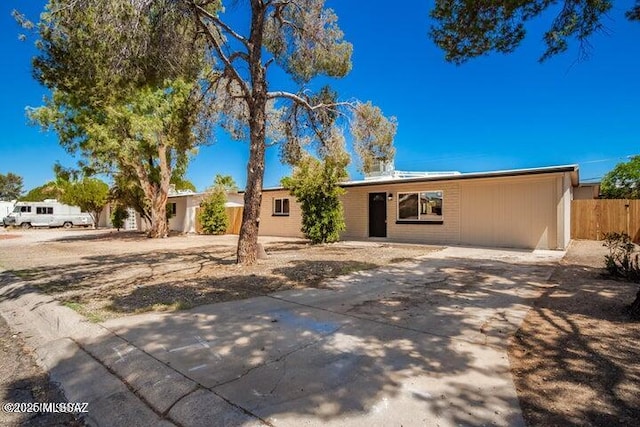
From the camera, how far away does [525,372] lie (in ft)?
9.36

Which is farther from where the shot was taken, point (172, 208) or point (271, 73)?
point (172, 208)

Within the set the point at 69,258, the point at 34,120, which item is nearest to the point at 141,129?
the point at 34,120

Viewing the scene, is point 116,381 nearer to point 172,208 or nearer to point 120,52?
point 120,52

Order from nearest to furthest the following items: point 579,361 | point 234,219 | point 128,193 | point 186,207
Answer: point 579,361 → point 128,193 → point 234,219 → point 186,207

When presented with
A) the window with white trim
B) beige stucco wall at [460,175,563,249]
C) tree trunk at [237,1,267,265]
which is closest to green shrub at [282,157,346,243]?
beige stucco wall at [460,175,563,249]

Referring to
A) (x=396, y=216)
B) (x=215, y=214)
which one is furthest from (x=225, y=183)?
(x=396, y=216)

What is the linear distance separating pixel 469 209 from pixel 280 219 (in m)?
9.48

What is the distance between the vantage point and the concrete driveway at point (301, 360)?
238 cm

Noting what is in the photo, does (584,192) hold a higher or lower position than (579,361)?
higher

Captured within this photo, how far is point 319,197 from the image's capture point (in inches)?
549

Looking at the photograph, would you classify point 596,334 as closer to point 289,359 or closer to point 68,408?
point 289,359

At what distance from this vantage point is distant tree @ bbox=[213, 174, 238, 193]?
21547mm

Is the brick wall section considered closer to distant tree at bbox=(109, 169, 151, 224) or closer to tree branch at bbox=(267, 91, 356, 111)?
tree branch at bbox=(267, 91, 356, 111)

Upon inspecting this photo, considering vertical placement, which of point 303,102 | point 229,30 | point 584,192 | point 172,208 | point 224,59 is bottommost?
point 172,208
